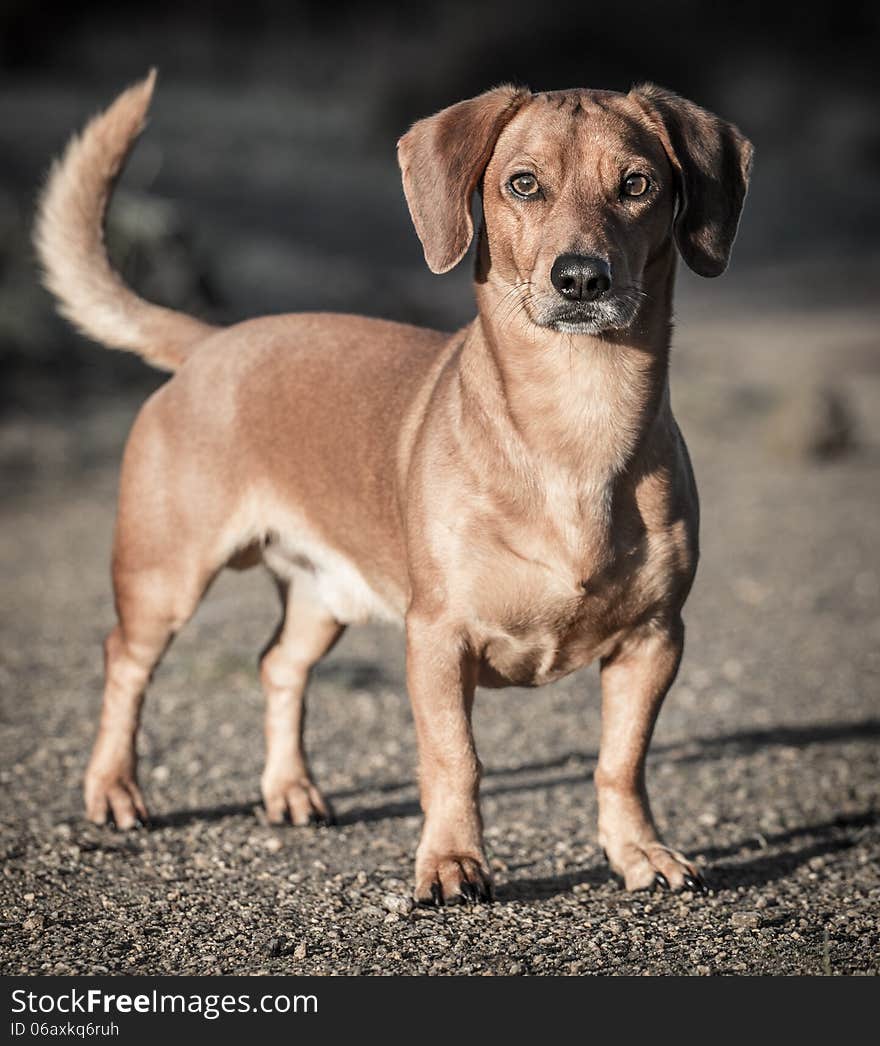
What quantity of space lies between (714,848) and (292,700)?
4.62ft

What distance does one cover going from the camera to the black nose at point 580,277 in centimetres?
358

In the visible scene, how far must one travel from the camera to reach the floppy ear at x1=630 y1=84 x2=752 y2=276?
393 cm

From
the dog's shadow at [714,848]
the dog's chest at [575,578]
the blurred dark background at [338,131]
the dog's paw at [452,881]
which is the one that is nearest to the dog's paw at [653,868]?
the dog's shadow at [714,848]

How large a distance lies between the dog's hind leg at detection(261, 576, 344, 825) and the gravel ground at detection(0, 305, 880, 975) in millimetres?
92

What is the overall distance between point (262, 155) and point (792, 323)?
1146cm

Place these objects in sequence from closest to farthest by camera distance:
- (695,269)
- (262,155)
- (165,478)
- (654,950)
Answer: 1. (654,950)
2. (695,269)
3. (165,478)
4. (262,155)

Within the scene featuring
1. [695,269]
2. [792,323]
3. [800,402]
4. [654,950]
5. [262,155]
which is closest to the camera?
[654,950]

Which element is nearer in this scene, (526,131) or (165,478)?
(526,131)

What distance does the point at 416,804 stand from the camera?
494 centimetres

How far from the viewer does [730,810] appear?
193 inches

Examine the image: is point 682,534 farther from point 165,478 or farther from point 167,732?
point 167,732

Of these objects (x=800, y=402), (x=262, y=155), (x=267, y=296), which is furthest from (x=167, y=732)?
(x=262, y=155)

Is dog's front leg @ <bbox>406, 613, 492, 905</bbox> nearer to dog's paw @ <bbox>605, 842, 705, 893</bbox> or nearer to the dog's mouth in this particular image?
dog's paw @ <bbox>605, 842, 705, 893</bbox>

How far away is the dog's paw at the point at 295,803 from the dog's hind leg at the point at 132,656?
0.39 meters
